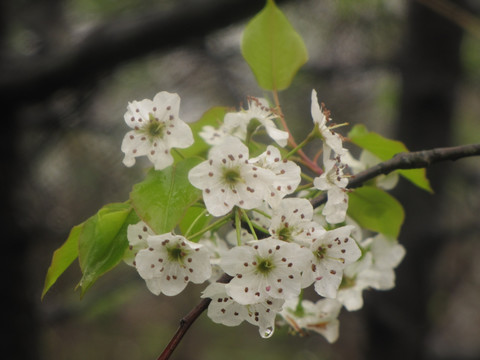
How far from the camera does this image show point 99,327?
367 centimetres

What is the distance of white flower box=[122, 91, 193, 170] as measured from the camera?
71 cm

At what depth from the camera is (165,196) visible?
25.2 inches

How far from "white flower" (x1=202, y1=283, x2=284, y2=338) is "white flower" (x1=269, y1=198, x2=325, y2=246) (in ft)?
0.27

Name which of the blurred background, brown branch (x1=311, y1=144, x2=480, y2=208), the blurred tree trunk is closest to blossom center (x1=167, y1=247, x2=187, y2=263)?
brown branch (x1=311, y1=144, x2=480, y2=208)

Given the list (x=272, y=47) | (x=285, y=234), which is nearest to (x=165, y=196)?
(x=285, y=234)

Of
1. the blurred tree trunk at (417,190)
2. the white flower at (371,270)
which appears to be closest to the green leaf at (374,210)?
the white flower at (371,270)

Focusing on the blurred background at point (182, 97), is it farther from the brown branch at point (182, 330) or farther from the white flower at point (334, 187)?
the brown branch at point (182, 330)

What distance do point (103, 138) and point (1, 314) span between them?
0.87 meters

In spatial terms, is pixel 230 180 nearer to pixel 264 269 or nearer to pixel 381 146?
pixel 264 269

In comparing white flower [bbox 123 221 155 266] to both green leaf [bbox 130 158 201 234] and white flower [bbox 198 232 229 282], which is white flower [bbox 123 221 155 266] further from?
white flower [bbox 198 232 229 282]

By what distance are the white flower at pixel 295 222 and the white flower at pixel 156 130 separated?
16 cm

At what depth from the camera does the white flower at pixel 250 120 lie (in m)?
0.73

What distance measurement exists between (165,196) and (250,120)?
0.20 m

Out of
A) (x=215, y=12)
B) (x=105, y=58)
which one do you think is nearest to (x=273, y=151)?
(x=215, y=12)
